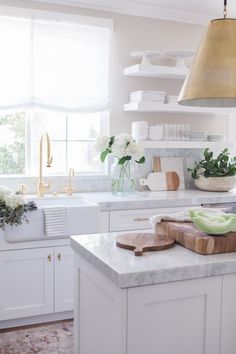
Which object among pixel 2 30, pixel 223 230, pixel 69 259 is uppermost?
pixel 2 30

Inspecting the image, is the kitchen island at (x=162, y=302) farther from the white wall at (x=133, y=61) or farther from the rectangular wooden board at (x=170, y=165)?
the rectangular wooden board at (x=170, y=165)

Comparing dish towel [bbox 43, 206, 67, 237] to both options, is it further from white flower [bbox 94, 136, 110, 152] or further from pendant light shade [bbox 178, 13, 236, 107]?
pendant light shade [bbox 178, 13, 236, 107]

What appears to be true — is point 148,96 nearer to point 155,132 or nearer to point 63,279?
point 155,132

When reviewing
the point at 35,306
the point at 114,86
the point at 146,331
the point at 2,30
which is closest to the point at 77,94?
the point at 114,86

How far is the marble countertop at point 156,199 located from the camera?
11.5ft

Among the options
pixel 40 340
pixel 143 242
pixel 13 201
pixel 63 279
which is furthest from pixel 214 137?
pixel 143 242

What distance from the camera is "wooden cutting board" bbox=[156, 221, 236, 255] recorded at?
186 cm

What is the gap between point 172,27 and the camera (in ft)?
14.4

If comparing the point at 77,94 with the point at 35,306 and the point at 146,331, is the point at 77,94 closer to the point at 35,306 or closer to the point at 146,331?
the point at 35,306

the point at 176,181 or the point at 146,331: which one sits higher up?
the point at 176,181

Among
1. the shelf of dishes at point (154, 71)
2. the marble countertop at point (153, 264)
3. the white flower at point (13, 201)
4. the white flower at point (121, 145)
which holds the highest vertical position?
the shelf of dishes at point (154, 71)

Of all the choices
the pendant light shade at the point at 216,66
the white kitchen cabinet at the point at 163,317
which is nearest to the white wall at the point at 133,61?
the white kitchen cabinet at the point at 163,317

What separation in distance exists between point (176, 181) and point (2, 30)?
207 cm

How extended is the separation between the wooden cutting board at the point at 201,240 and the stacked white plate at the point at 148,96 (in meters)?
2.18
